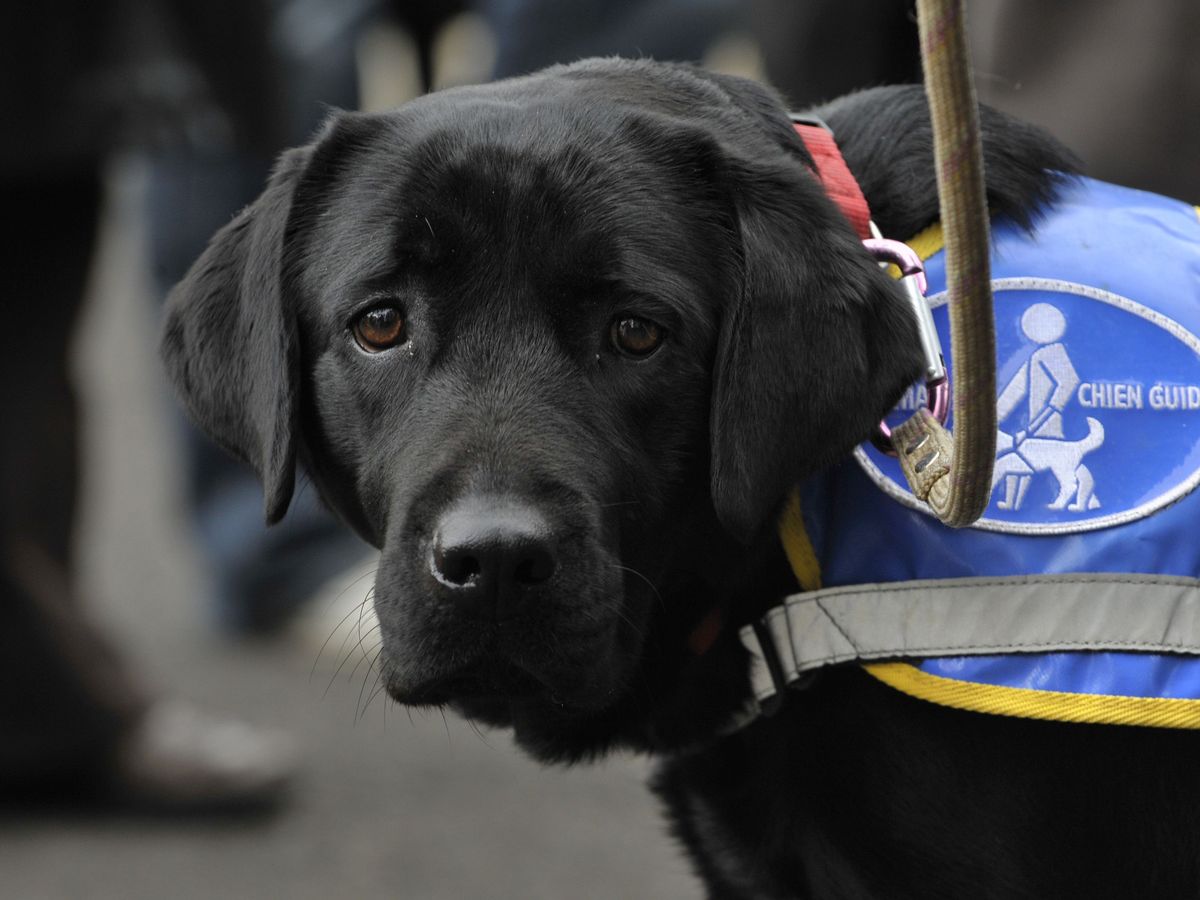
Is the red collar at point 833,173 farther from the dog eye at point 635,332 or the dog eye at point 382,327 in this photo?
the dog eye at point 382,327

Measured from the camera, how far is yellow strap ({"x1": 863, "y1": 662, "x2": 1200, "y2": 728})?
7.20 ft

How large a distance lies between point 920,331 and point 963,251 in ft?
1.73

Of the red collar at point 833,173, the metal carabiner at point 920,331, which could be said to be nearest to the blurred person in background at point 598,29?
the red collar at point 833,173

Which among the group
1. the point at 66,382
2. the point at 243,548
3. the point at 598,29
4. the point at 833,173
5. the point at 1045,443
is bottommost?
the point at 243,548

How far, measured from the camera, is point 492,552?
84.1 inches

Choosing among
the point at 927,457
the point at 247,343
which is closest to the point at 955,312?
the point at 927,457

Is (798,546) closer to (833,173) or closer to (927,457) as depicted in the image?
(927,457)

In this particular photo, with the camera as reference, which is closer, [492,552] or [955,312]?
[955,312]

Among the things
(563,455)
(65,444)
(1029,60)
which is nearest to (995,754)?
(563,455)

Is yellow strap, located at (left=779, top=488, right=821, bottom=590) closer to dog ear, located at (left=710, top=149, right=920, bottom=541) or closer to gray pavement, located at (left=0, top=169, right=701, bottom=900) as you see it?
dog ear, located at (left=710, top=149, right=920, bottom=541)

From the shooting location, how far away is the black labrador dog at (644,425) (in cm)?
225

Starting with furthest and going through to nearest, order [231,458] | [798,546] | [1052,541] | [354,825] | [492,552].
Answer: [231,458] → [354,825] → [798,546] → [1052,541] → [492,552]

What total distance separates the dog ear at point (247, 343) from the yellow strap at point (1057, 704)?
1001 mm

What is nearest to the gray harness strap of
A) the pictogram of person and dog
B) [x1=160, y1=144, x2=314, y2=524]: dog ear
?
the pictogram of person and dog
